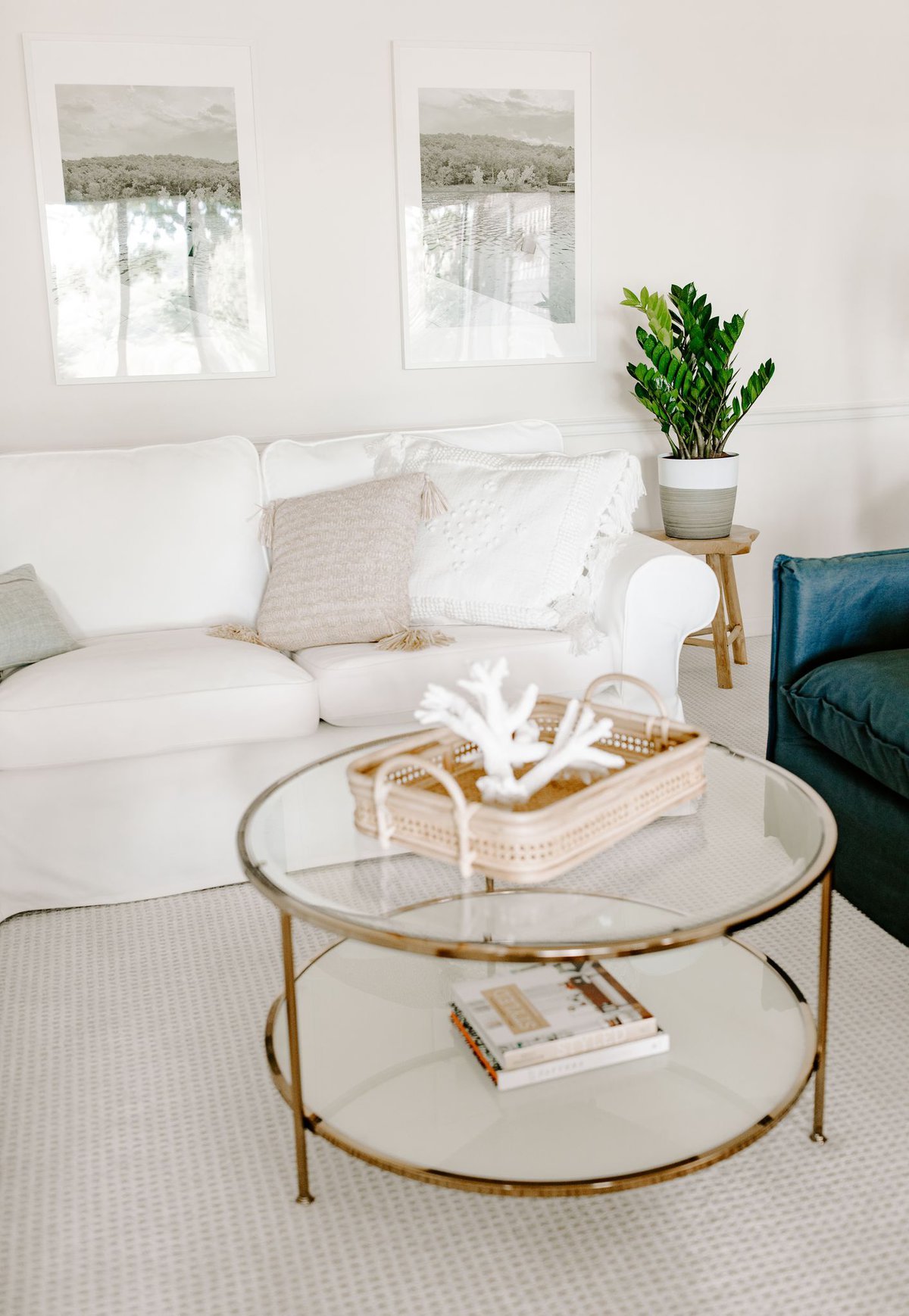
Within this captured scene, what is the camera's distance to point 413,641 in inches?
101

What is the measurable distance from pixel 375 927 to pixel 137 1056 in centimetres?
75

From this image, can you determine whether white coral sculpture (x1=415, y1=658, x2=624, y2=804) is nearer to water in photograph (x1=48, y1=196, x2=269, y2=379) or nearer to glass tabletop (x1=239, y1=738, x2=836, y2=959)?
glass tabletop (x1=239, y1=738, x2=836, y2=959)

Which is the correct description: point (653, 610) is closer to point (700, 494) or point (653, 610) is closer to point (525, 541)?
point (525, 541)

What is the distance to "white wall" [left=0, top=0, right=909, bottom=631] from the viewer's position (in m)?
3.38

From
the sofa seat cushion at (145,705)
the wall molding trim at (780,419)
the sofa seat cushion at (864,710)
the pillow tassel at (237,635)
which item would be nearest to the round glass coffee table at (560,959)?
the sofa seat cushion at (864,710)

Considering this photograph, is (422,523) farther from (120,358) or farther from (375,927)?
(375,927)

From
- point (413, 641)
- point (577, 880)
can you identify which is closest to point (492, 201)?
point (413, 641)

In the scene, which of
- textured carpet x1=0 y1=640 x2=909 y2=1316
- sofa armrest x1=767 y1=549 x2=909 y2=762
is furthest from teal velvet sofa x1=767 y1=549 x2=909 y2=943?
textured carpet x1=0 y1=640 x2=909 y2=1316

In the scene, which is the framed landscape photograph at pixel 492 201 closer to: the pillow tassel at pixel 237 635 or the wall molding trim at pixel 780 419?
the wall molding trim at pixel 780 419

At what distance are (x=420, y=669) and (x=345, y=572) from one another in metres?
0.32

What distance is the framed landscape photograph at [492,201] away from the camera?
138 inches

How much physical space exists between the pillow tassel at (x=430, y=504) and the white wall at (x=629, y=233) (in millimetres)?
904

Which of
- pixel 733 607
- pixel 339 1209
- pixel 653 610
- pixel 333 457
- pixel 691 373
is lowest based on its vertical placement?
pixel 339 1209

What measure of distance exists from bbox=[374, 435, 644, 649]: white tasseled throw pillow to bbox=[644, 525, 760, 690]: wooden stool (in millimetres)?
747
